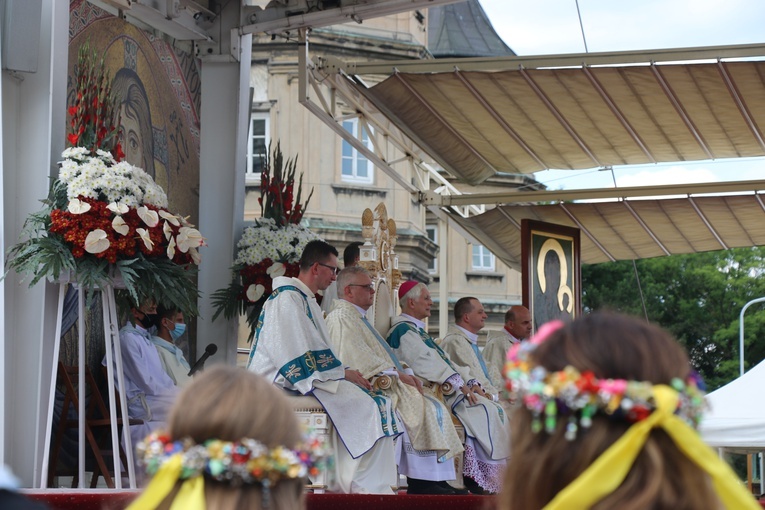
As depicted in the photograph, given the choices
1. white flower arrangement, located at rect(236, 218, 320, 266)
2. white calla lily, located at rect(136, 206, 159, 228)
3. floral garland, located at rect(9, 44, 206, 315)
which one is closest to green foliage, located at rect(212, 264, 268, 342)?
white flower arrangement, located at rect(236, 218, 320, 266)

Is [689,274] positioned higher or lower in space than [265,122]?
lower

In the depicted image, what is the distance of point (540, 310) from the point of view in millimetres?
12484

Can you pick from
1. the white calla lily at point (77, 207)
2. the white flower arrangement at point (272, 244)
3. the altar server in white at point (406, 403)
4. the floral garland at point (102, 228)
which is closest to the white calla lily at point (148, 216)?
the floral garland at point (102, 228)

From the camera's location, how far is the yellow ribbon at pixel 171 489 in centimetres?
196

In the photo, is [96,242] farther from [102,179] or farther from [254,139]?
[254,139]

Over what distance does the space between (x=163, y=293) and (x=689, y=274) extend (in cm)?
3461

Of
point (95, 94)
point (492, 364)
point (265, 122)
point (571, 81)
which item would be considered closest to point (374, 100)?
point (571, 81)

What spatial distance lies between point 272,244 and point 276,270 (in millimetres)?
356

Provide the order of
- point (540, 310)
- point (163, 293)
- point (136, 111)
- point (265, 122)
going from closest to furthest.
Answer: point (163, 293) < point (136, 111) < point (540, 310) < point (265, 122)

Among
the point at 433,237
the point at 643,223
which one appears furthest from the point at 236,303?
the point at 433,237

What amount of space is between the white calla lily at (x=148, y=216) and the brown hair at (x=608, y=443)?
5303 mm

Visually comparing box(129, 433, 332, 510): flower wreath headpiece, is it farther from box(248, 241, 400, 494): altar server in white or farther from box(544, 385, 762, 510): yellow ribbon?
box(248, 241, 400, 494): altar server in white

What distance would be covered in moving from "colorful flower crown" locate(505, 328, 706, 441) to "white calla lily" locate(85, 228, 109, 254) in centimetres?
514

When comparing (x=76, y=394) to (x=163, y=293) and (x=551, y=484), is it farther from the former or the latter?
(x=551, y=484)
